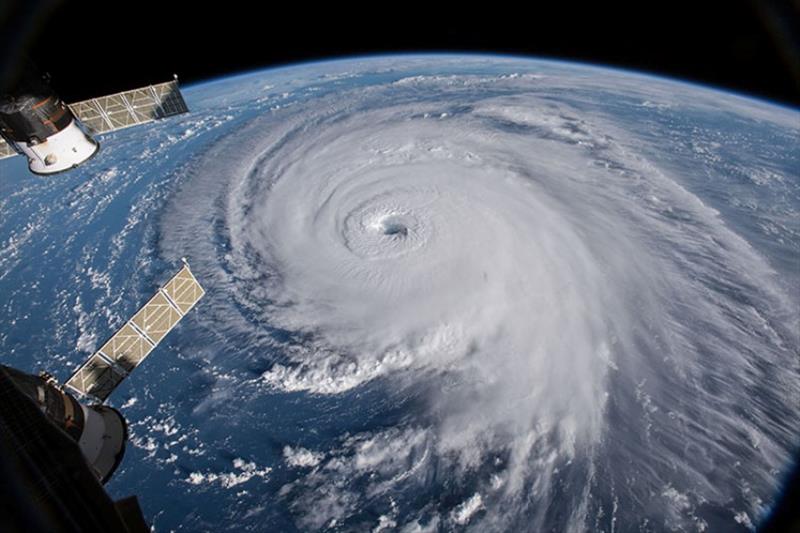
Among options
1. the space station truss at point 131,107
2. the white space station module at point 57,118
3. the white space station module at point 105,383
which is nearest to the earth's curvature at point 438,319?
the white space station module at point 105,383

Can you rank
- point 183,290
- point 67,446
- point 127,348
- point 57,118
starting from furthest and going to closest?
1. point 183,290
2. point 127,348
3. point 57,118
4. point 67,446

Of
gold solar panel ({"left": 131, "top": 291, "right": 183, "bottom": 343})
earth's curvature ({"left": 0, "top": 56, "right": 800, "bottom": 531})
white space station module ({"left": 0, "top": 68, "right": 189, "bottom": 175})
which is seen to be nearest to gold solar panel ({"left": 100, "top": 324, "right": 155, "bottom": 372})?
gold solar panel ({"left": 131, "top": 291, "right": 183, "bottom": 343})

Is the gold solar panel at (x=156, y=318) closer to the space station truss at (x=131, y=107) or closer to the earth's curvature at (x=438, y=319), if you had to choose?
the earth's curvature at (x=438, y=319)

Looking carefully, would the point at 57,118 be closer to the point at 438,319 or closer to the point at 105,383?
the point at 105,383

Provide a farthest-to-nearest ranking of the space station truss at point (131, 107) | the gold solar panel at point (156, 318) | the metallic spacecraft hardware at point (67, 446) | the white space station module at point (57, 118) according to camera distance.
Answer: the space station truss at point (131, 107) → the gold solar panel at point (156, 318) → the white space station module at point (57, 118) → the metallic spacecraft hardware at point (67, 446)

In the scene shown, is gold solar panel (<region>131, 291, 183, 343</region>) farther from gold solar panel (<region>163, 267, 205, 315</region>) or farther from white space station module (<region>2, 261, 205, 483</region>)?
gold solar panel (<region>163, 267, 205, 315</region>)

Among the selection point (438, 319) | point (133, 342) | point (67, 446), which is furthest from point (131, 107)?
point (438, 319)
